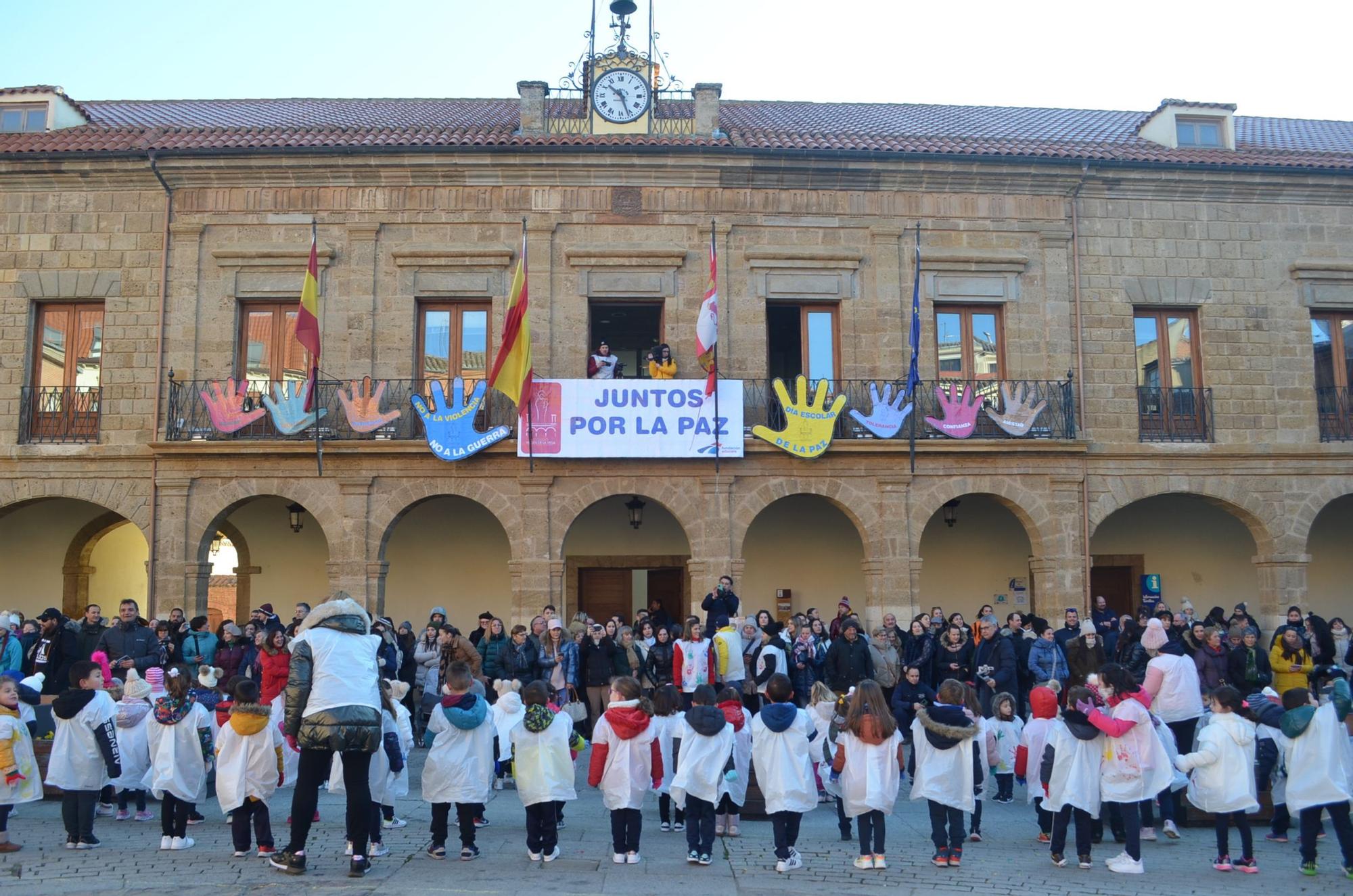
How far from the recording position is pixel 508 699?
795cm

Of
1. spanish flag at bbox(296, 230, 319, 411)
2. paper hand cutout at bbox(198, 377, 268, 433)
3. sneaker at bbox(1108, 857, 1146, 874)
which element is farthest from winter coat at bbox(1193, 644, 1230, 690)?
paper hand cutout at bbox(198, 377, 268, 433)

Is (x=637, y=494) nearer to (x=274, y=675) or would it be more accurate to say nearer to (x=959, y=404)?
(x=959, y=404)

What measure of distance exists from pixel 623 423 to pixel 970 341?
17.0ft

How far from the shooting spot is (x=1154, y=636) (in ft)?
29.4

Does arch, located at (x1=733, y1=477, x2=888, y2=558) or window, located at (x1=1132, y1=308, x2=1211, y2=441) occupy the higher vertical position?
window, located at (x1=1132, y1=308, x2=1211, y2=441)

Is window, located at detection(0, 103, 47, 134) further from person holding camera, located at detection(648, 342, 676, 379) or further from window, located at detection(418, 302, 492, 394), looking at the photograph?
person holding camera, located at detection(648, 342, 676, 379)

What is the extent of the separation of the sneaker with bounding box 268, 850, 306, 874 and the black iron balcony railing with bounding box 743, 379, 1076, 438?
31.8 ft

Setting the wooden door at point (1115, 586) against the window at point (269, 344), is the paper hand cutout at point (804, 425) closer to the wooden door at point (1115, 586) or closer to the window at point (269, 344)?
the wooden door at point (1115, 586)

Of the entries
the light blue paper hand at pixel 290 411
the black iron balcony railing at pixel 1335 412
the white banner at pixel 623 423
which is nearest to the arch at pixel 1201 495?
the black iron balcony railing at pixel 1335 412

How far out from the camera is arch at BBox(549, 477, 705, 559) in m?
15.5

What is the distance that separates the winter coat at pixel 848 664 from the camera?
1127 centimetres

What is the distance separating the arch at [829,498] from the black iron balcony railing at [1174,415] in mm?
4135

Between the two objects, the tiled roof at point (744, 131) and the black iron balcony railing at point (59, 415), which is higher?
the tiled roof at point (744, 131)

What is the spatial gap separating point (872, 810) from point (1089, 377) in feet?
34.8
